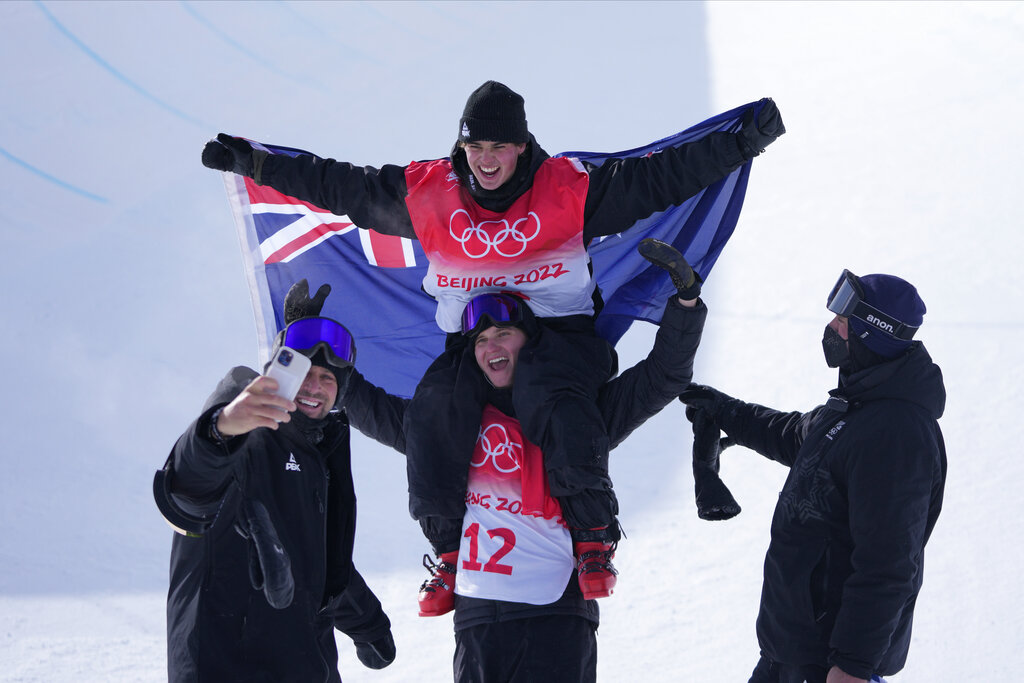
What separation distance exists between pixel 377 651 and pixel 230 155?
161 centimetres

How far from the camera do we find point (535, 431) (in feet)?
9.96

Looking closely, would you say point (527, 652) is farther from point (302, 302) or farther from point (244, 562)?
point (302, 302)

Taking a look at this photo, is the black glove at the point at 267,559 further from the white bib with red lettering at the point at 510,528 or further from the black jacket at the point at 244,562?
the white bib with red lettering at the point at 510,528

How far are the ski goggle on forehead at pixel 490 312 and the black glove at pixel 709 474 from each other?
698mm

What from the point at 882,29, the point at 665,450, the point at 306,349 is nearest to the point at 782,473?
the point at 665,450

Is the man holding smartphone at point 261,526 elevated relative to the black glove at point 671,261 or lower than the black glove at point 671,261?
lower

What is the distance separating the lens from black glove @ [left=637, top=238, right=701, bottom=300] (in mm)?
2920

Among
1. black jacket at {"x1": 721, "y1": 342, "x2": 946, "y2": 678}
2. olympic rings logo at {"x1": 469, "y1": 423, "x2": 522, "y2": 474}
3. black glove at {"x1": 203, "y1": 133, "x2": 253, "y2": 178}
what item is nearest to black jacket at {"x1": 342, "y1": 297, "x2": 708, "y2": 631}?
olympic rings logo at {"x1": 469, "y1": 423, "x2": 522, "y2": 474}

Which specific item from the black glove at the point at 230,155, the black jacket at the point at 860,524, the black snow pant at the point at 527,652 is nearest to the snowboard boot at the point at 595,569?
the black snow pant at the point at 527,652

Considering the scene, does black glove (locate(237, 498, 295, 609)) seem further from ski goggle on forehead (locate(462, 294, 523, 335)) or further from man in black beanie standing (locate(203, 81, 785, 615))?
ski goggle on forehead (locate(462, 294, 523, 335))

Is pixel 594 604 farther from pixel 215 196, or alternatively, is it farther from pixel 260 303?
pixel 215 196

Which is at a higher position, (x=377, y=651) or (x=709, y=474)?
(x=709, y=474)

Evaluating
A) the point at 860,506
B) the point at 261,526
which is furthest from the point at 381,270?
the point at 860,506

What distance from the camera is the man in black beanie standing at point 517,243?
3.03 metres
